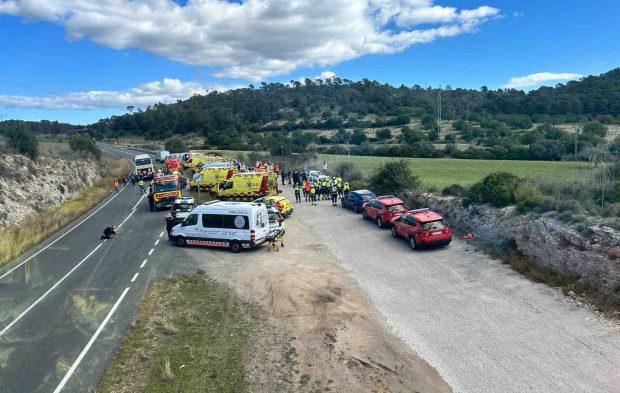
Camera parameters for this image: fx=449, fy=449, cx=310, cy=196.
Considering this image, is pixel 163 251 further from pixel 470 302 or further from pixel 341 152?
pixel 341 152

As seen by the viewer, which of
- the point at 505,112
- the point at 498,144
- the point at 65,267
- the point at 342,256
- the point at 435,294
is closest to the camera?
the point at 435,294

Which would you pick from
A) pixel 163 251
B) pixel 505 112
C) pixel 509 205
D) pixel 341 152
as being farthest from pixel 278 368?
pixel 505 112

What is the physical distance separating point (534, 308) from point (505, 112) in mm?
111935

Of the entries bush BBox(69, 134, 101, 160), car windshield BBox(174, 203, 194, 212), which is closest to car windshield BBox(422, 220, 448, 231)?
car windshield BBox(174, 203, 194, 212)

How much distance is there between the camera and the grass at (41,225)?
22.8 metres

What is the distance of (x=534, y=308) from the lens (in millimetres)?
14258

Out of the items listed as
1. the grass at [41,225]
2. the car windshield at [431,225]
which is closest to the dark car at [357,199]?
the car windshield at [431,225]

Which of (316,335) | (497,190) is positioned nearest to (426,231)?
(497,190)

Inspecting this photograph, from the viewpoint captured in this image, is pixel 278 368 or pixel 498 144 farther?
pixel 498 144

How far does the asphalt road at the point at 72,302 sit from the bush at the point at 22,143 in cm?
1952

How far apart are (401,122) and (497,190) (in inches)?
3566

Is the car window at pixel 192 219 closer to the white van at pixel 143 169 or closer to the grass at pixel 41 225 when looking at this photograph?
the grass at pixel 41 225

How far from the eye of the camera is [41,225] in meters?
28.3

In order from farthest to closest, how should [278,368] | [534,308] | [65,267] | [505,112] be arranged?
[505,112]
[65,267]
[534,308]
[278,368]
